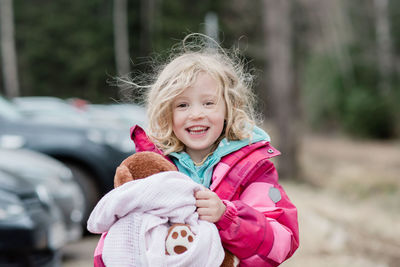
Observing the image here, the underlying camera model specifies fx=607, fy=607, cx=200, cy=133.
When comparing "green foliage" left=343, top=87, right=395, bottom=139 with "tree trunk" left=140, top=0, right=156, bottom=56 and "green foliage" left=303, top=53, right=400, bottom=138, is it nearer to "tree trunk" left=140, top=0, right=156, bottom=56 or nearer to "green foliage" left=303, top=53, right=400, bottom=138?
"green foliage" left=303, top=53, right=400, bottom=138

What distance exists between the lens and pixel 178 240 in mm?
1920

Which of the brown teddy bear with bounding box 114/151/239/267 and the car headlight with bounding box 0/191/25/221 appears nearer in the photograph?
the brown teddy bear with bounding box 114/151/239/267

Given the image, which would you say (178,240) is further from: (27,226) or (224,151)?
(27,226)

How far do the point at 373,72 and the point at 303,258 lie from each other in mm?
19868

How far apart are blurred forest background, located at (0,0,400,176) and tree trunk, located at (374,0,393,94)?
4 centimetres

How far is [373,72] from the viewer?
24.3m

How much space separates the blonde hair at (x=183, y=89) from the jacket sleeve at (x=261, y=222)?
210 mm

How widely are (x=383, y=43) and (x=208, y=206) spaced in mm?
23920

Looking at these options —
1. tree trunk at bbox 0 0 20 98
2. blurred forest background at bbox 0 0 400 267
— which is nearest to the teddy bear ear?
blurred forest background at bbox 0 0 400 267

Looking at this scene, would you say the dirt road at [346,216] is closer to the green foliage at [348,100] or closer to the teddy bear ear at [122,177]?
the teddy bear ear at [122,177]

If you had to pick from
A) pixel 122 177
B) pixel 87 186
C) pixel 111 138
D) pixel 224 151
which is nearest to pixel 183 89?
pixel 224 151

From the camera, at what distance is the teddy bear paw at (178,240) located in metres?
1.92

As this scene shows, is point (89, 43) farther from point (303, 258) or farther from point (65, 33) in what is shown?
point (303, 258)

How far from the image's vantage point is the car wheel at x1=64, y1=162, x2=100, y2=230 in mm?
6965
